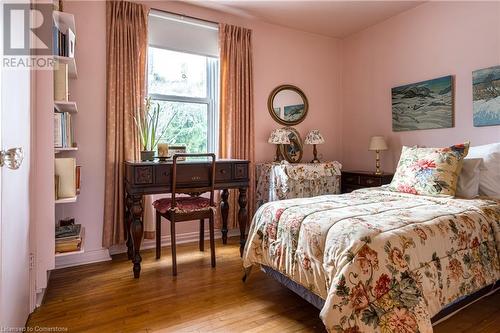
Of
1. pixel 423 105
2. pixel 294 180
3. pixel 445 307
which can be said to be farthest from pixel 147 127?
pixel 423 105

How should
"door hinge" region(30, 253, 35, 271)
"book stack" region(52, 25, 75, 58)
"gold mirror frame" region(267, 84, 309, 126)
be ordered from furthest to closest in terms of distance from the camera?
"gold mirror frame" region(267, 84, 309, 126), "book stack" region(52, 25, 75, 58), "door hinge" region(30, 253, 35, 271)

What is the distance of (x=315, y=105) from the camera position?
3990mm

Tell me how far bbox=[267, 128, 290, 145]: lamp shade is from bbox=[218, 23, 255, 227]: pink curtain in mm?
244

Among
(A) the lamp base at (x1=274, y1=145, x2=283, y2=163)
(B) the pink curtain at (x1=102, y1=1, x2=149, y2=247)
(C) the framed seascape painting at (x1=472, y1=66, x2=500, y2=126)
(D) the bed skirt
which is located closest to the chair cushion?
(B) the pink curtain at (x1=102, y1=1, x2=149, y2=247)

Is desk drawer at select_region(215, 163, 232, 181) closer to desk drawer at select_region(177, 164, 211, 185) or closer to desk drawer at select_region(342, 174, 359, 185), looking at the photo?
desk drawer at select_region(177, 164, 211, 185)

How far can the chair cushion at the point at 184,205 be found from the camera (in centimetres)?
241

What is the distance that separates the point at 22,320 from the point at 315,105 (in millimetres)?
3597

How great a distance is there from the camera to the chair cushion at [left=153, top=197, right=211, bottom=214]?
2.41 metres

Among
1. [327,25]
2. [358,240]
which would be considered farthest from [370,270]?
[327,25]

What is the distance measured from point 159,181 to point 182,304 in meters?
0.93

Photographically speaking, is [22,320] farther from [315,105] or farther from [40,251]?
[315,105]

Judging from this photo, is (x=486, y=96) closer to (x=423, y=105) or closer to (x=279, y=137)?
(x=423, y=105)

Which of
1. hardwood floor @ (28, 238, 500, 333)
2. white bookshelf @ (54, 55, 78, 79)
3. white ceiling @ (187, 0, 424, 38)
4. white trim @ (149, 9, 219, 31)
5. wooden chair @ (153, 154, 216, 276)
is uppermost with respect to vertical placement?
white ceiling @ (187, 0, 424, 38)

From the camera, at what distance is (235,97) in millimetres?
3332
